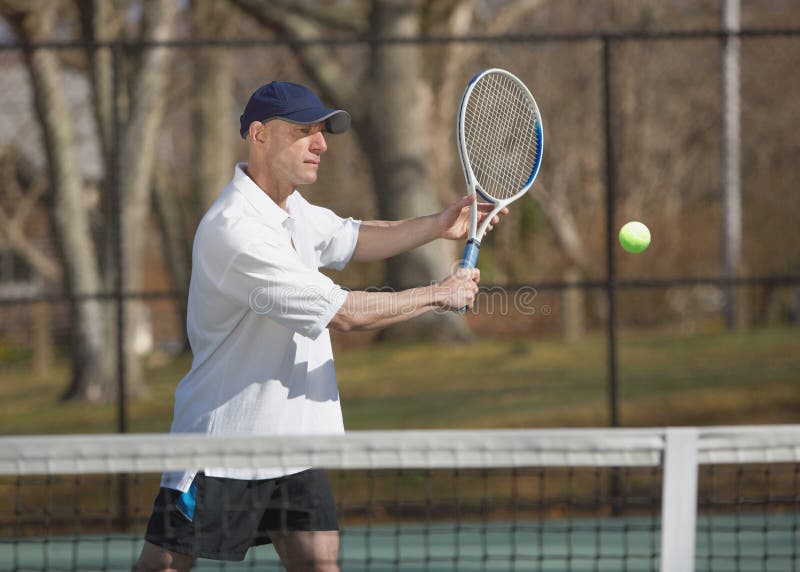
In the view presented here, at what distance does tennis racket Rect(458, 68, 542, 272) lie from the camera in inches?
150

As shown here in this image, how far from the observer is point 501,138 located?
4352 mm

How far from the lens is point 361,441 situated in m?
2.65

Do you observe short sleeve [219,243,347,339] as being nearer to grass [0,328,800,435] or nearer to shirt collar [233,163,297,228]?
shirt collar [233,163,297,228]

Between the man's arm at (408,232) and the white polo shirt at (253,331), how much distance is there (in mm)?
457

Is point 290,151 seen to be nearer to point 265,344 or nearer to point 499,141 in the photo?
point 265,344

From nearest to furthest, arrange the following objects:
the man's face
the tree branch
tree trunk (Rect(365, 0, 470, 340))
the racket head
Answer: the man's face → the racket head → tree trunk (Rect(365, 0, 470, 340)) → the tree branch

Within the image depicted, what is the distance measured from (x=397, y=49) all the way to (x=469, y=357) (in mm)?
2700

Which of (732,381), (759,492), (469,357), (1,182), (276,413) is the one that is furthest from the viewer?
(1,182)

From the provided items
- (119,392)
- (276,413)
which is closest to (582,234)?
(119,392)

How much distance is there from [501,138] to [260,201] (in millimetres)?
1516

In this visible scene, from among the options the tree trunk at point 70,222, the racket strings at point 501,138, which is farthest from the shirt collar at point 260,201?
the tree trunk at point 70,222

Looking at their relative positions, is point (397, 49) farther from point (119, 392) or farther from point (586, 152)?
point (586, 152)

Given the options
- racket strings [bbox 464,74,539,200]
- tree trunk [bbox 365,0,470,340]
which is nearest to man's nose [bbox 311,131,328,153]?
racket strings [bbox 464,74,539,200]

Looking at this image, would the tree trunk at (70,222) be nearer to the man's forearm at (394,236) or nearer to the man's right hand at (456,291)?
the man's forearm at (394,236)
